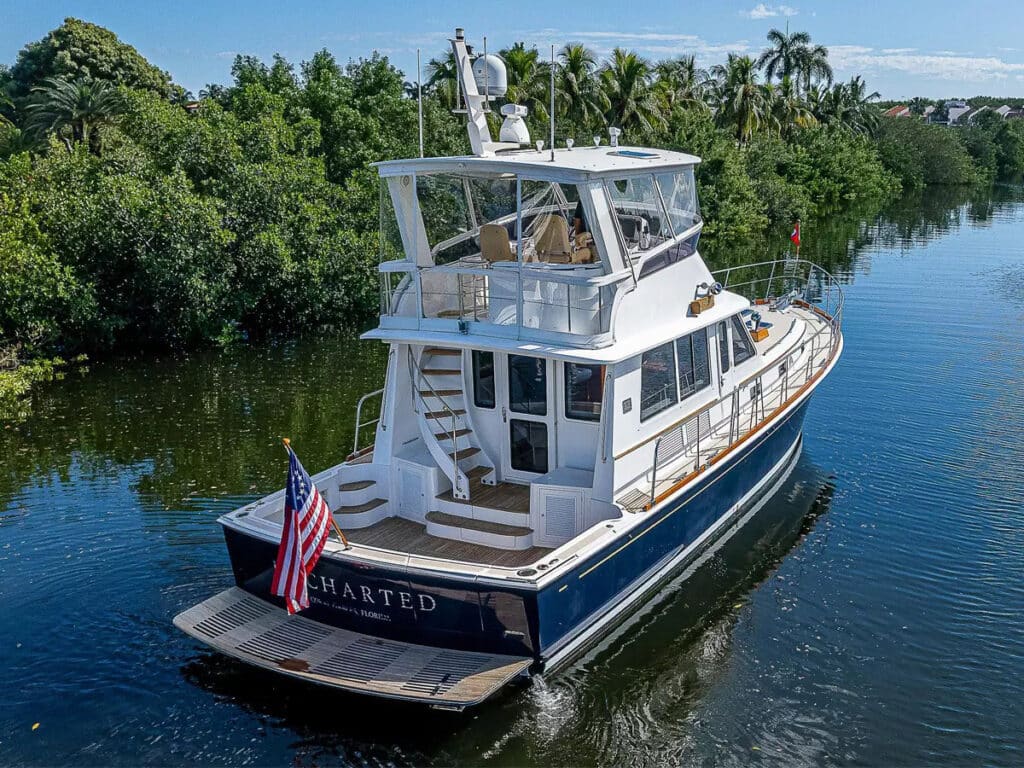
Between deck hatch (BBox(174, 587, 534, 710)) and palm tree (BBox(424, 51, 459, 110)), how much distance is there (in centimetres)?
2492

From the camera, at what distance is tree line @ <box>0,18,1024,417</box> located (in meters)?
21.8

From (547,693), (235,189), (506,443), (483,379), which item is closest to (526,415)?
(506,443)

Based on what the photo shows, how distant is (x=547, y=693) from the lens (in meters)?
9.27

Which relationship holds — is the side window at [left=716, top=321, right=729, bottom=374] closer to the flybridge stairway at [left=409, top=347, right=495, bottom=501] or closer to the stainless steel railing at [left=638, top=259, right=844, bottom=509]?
the stainless steel railing at [left=638, top=259, right=844, bottom=509]

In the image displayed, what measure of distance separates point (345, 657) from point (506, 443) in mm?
3322

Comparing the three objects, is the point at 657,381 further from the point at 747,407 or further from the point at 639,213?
the point at 747,407

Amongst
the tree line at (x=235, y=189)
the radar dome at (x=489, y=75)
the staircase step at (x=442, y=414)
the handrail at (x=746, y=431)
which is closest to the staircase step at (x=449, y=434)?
the staircase step at (x=442, y=414)

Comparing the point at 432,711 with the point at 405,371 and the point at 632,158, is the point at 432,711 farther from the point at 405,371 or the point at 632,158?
the point at 632,158

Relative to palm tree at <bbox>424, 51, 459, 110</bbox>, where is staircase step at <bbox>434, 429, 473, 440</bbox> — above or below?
Result: below

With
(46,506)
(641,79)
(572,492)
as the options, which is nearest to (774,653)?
(572,492)

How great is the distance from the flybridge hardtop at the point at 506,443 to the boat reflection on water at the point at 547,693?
335 mm

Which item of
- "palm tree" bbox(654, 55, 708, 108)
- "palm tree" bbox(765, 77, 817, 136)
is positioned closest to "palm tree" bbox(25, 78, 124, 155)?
"palm tree" bbox(654, 55, 708, 108)

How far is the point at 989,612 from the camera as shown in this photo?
35.2 feet

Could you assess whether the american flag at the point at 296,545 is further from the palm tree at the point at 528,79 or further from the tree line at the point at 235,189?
the palm tree at the point at 528,79
